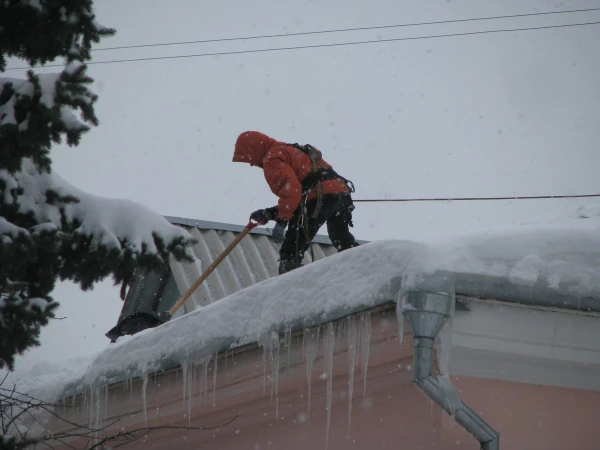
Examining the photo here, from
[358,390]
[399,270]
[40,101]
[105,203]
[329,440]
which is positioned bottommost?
[329,440]

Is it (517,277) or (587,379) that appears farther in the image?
(587,379)

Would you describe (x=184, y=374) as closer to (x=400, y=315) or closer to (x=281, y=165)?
(x=400, y=315)

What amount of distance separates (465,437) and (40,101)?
193cm

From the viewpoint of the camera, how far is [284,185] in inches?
197

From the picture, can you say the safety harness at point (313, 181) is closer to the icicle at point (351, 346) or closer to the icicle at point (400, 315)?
the icicle at point (351, 346)

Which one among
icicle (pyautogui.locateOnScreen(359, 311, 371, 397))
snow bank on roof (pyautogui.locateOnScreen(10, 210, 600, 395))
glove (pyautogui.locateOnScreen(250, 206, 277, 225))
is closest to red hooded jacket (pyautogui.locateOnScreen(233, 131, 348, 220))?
glove (pyautogui.locateOnScreen(250, 206, 277, 225))

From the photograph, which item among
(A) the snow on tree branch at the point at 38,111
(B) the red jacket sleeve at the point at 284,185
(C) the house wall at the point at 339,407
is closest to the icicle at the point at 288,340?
(C) the house wall at the point at 339,407

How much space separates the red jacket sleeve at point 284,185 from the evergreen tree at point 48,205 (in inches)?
93.2

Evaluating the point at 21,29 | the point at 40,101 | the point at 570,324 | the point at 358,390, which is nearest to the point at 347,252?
the point at 358,390

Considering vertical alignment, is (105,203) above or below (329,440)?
above

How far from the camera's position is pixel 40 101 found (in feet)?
7.38

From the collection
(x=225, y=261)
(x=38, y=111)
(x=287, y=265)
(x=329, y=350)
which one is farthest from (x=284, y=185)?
(x=38, y=111)

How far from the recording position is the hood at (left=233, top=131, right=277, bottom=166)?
18.0 ft

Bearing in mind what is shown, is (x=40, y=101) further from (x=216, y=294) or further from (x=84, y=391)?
(x=216, y=294)
